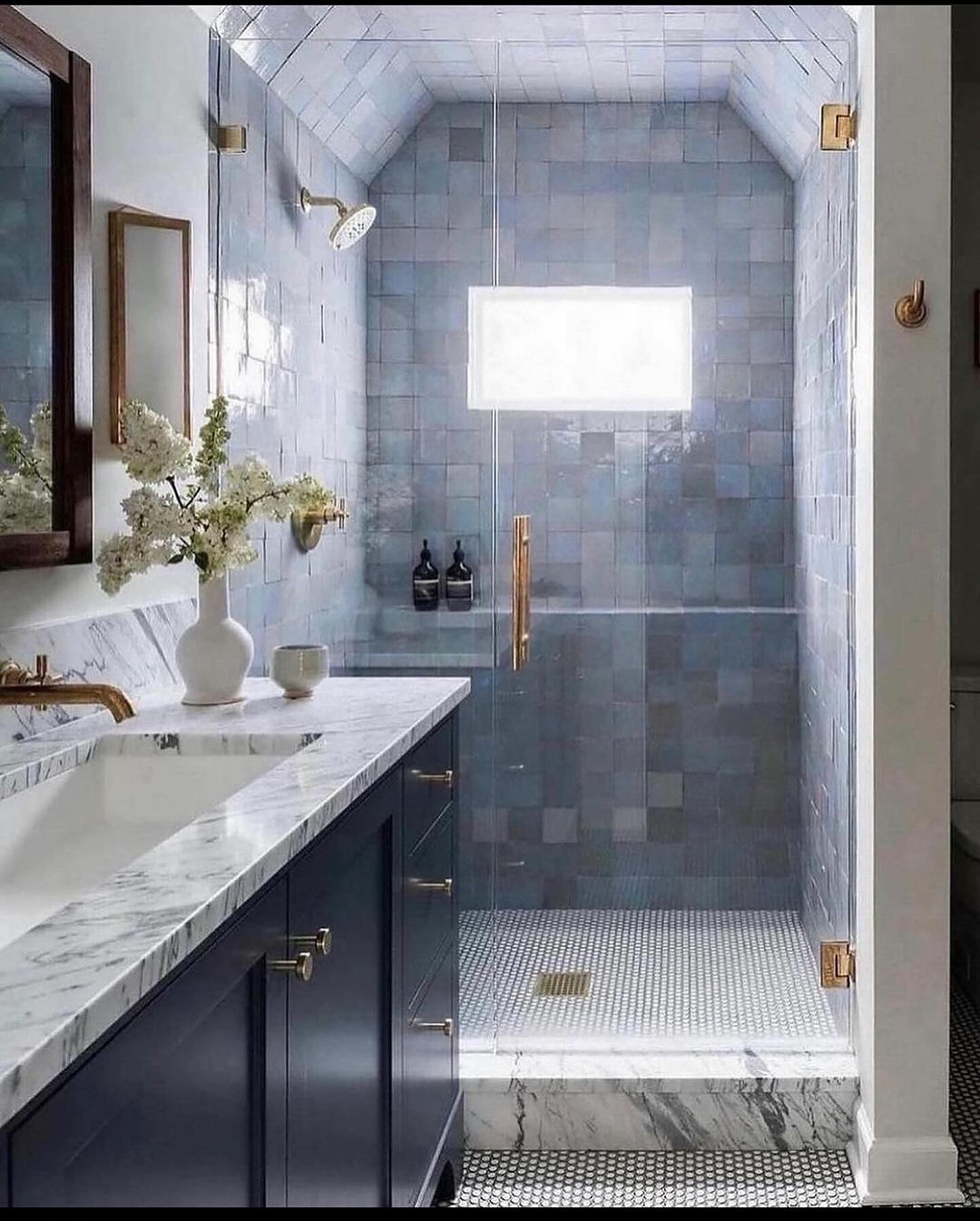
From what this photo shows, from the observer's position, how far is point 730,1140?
270 centimetres

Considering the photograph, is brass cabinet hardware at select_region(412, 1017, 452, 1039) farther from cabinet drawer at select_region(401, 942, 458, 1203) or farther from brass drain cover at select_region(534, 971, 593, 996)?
brass drain cover at select_region(534, 971, 593, 996)

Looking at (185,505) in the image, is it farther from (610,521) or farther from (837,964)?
(837,964)

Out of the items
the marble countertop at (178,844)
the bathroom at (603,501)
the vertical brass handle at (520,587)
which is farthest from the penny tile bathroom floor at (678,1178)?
the vertical brass handle at (520,587)

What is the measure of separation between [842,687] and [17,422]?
5.64 feet

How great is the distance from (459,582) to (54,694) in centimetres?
135

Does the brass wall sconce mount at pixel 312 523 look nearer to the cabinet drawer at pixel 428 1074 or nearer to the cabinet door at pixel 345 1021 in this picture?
the cabinet drawer at pixel 428 1074

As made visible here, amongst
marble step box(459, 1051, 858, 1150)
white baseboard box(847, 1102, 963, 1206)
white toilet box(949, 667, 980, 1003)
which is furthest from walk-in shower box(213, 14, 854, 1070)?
white toilet box(949, 667, 980, 1003)

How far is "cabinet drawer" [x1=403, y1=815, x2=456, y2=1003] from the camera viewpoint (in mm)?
2037

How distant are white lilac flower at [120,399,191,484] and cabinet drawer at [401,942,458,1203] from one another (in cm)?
95

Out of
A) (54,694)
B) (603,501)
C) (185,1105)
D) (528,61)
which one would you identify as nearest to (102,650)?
(54,694)

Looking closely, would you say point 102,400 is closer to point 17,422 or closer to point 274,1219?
point 17,422

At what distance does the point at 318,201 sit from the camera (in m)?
2.90

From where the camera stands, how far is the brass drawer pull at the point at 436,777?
6.90 feet

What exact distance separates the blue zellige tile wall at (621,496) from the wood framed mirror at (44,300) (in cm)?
91
